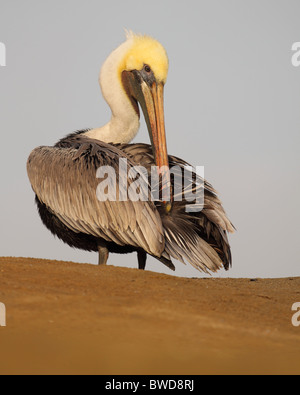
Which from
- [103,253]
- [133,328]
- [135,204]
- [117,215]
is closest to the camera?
[133,328]

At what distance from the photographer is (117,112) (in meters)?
8.79

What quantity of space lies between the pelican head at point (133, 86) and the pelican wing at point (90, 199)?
911 millimetres

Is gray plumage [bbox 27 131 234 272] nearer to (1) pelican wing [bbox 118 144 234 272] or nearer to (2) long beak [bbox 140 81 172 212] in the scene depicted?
(1) pelican wing [bbox 118 144 234 272]

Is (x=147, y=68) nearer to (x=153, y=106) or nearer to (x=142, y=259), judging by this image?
(x=153, y=106)

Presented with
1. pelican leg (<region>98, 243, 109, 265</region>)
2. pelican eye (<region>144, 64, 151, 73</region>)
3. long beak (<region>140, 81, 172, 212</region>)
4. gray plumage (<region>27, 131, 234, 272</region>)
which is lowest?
pelican leg (<region>98, 243, 109, 265</region>)

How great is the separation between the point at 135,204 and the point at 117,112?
2257 mm

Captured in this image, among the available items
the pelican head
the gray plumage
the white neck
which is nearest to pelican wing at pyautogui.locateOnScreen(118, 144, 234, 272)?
the gray plumage

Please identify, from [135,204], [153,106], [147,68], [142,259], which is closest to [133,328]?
[135,204]

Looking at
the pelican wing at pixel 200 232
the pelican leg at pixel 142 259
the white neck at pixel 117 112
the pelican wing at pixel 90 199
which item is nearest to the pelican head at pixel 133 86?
the white neck at pixel 117 112

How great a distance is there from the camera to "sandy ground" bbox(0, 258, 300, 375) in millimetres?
3166

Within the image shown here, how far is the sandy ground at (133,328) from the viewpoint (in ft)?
10.4

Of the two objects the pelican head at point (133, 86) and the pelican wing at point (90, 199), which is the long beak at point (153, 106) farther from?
the pelican wing at point (90, 199)

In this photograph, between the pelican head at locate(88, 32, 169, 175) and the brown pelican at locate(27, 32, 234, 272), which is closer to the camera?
the brown pelican at locate(27, 32, 234, 272)
